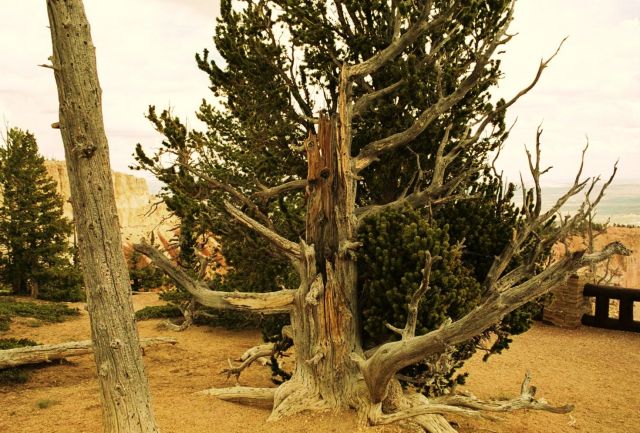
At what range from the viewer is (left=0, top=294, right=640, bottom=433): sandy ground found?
8.38 meters

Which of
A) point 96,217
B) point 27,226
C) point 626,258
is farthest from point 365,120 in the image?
point 626,258

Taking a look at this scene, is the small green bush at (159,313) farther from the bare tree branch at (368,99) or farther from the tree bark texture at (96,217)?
the tree bark texture at (96,217)

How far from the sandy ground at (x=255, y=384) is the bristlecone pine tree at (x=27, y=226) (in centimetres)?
901

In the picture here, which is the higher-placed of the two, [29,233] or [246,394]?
[29,233]

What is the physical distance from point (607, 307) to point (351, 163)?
535 inches

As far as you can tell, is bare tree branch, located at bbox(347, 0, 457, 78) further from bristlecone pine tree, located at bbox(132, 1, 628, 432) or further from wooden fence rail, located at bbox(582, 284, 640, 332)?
wooden fence rail, located at bbox(582, 284, 640, 332)

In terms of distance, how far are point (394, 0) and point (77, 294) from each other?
21.9 m

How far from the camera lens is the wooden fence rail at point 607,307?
683 inches

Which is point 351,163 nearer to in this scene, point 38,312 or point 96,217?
point 96,217

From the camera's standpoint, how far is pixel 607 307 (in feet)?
58.4

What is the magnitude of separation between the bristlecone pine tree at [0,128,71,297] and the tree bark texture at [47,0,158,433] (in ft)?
75.6

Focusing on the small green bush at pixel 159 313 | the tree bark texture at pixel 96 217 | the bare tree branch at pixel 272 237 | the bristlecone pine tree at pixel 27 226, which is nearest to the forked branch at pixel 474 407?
the bare tree branch at pixel 272 237

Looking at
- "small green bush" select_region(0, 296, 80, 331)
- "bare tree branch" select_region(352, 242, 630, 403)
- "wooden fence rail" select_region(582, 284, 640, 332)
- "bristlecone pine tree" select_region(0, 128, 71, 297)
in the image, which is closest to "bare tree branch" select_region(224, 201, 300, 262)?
"bare tree branch" select_region(352, 242, 630, 403)

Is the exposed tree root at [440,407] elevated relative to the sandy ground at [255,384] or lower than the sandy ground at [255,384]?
elevated
